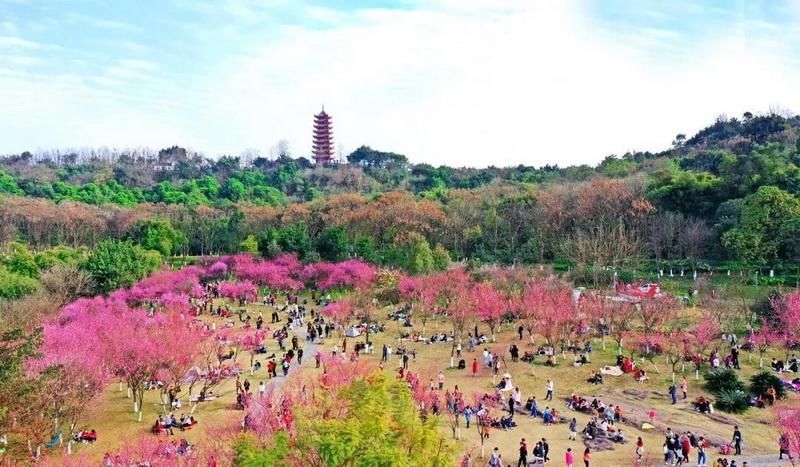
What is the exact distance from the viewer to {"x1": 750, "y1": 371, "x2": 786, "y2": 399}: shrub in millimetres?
28438

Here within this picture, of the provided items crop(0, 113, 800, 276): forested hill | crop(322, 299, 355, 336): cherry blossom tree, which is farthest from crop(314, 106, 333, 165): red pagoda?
crop(322, 299, 355, 336): cherry blossom tree

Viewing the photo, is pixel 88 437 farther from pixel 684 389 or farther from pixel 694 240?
pixel 694 240

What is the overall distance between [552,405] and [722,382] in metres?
7.99

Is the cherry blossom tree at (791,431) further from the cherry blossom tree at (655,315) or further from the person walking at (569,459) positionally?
the cherry blossom tree at (655,315)

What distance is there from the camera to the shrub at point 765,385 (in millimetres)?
28438

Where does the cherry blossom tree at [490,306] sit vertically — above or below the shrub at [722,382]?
above

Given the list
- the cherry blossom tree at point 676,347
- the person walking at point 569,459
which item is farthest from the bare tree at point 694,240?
the person walking at point 569,459

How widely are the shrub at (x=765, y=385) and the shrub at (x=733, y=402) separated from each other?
38.7 inches

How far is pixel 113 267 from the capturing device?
49.1 m

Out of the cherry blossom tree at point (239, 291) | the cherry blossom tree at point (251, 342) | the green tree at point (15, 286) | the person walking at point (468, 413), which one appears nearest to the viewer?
the person walking at point (468, 413)

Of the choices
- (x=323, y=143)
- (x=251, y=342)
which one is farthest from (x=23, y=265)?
(x=323, y=143)

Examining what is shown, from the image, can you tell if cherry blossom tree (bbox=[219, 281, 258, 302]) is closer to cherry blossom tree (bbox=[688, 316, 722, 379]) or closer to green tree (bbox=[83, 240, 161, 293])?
green tree (bbox=[83, 240, 161, 293])

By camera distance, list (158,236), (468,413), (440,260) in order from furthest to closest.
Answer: (158,236) → (440,260) → (468,413)

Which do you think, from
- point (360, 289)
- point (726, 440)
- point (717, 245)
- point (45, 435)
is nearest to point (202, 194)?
point (360, 289)
